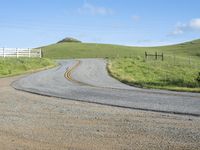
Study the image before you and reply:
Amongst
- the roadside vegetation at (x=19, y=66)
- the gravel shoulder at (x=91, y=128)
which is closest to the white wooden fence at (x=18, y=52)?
the roadside vegetation at (x=19, y=66)

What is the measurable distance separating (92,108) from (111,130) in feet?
16.6

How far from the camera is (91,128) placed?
14180 mm

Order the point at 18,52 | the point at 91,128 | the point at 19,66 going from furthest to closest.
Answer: the point at 18,52
the point at 19,66
the point at 91,128

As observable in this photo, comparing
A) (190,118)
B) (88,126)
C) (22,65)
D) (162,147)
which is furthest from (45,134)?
(22,65)

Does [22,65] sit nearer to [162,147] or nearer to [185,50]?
[162,147]

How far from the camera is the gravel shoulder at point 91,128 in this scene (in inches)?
472

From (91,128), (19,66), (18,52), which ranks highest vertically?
(18,52)

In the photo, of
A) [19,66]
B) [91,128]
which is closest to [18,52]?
[19,66]

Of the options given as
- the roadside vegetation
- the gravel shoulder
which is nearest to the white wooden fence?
the roadside vegetation

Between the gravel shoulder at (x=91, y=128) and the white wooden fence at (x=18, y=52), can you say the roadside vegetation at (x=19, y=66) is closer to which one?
the white wooden fence at (x=18, y=52)

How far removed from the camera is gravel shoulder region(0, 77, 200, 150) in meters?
12.0

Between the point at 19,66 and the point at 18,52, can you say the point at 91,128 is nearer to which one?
the point at 19,66

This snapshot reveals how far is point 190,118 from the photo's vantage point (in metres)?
15.9

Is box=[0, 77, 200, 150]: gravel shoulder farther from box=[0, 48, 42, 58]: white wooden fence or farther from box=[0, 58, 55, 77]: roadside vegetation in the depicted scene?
box=[0, 48, 42, 58]: white wooden fence
